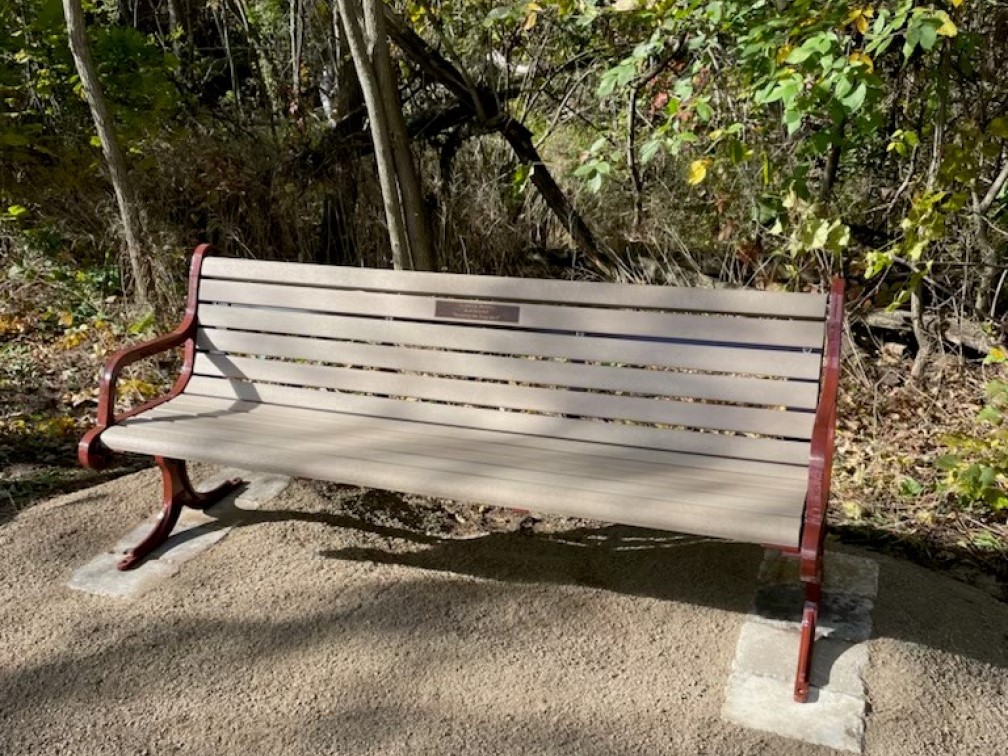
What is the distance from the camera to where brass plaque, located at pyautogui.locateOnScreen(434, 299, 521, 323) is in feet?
10.5

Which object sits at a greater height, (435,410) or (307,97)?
(307,97)

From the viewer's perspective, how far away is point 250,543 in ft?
11.4

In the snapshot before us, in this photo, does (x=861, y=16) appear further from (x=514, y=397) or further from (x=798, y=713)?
(x=798, y=713)

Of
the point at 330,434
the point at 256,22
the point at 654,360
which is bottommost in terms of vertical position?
the point at 330,434

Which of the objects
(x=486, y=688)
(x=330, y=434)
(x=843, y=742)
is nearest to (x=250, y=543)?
(x=330, y=434)

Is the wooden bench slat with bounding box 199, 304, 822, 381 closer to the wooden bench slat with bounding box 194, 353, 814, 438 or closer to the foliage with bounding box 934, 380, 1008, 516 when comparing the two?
the wooden bench slat with bounding box 194, 353, 814, 438

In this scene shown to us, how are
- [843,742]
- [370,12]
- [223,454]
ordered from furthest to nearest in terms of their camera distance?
[370,12] → [223,454] → [843,742]

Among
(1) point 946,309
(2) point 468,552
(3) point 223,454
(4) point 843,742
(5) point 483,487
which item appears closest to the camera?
(4) point 843,742

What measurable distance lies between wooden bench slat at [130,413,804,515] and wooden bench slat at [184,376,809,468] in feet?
0.45

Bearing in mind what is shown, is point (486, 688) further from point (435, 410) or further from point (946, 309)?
point (946, 309)

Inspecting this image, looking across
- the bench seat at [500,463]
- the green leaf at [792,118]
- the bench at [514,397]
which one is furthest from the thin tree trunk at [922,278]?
the bench seat at [500,463]

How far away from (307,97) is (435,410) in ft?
14.3

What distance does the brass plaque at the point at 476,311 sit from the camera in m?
3.21

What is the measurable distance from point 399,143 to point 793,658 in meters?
3.02
